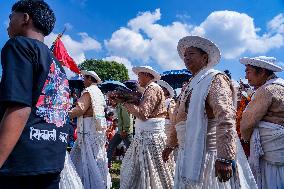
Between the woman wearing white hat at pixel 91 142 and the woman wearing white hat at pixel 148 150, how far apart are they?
0.80 m

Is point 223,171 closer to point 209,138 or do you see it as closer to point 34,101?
point 209,138

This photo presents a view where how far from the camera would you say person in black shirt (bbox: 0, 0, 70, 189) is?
1.70m

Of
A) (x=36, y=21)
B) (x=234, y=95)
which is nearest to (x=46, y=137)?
(x=36, y=21)

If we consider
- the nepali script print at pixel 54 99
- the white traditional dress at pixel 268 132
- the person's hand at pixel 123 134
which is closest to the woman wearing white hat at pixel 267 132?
the white traditional dress at pixel 268 132

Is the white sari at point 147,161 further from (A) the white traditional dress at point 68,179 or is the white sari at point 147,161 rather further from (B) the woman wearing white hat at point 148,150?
(A) the white traditional dress at point 68,179

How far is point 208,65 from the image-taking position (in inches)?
145

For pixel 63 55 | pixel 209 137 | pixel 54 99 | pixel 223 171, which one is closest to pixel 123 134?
pixel 63 55

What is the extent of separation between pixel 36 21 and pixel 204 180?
1.95 meters

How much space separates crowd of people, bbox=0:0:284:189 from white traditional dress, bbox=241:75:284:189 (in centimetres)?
1

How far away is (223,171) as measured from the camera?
9.68ft

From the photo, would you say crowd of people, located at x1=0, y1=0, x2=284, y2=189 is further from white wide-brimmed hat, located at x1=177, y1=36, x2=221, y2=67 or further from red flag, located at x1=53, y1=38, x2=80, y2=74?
red flag, located at x1=53, y1=38, x2=80, y2=74

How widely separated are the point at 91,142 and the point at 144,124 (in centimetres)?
137

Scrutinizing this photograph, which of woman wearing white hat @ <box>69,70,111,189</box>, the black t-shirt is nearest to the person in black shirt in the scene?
the black t-shirt

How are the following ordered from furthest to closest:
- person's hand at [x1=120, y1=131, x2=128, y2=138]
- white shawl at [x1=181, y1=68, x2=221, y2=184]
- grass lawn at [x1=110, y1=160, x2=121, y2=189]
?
person's hand at [x1=120, y1=131, x2=128, y2=138]
grass lawn at [x1=110, y1=160, x2=121, y2=189]
white shawl at [x1=181, y1=68, x2=221, y2=184]
